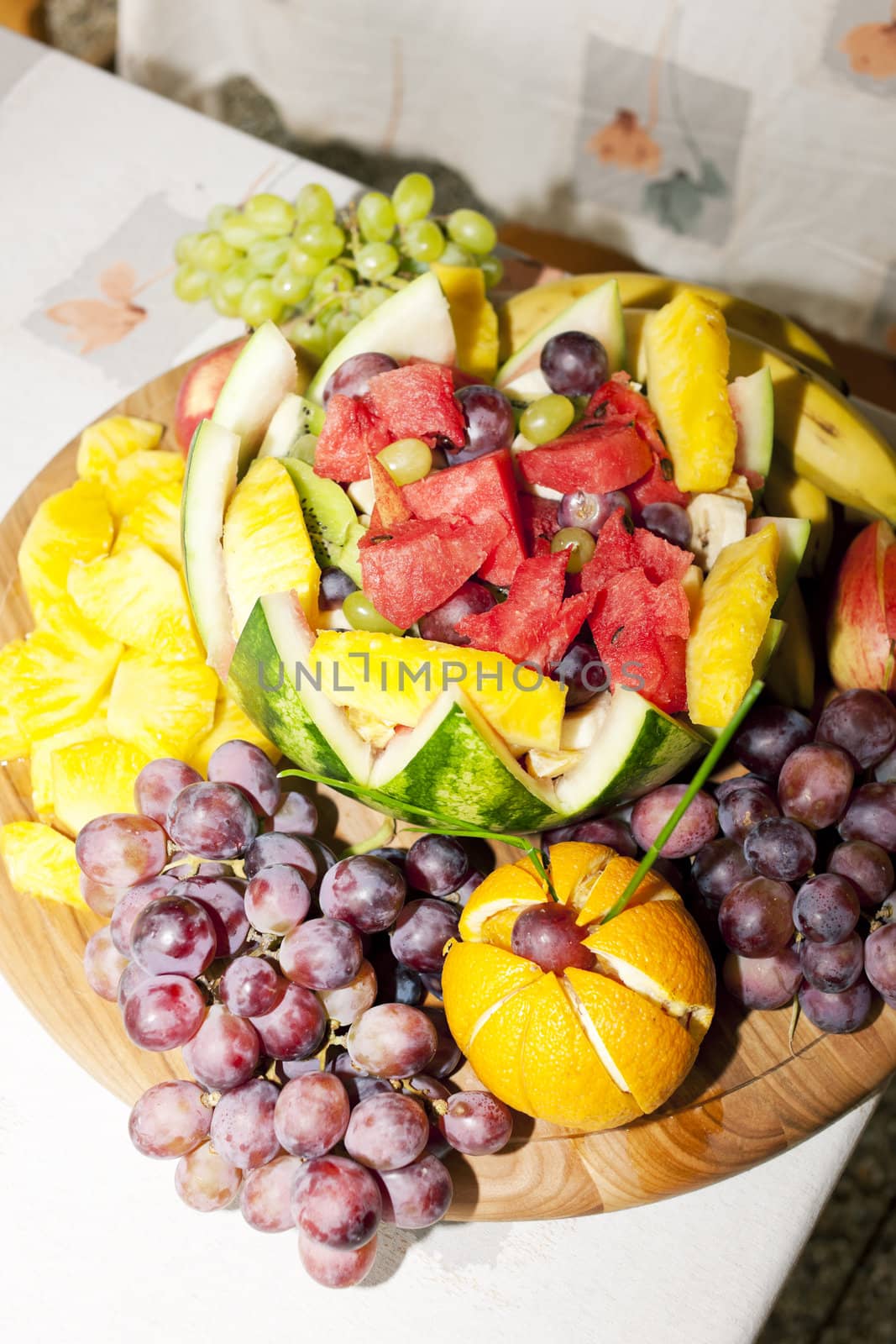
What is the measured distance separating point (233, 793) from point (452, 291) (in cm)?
67

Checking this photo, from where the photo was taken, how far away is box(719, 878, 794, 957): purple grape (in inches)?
41.5

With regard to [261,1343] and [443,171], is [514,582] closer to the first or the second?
[261,1343]

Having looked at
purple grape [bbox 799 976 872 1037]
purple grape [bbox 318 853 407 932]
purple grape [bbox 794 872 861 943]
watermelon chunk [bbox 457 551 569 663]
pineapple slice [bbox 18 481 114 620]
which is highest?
watermelon chunk [bbox 457 551 569 663]

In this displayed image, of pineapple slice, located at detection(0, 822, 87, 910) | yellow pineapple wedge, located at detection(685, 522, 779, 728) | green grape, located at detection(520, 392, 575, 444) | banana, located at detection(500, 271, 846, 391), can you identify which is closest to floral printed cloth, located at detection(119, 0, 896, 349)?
banana, located at detection(500, 271, 846, 391)

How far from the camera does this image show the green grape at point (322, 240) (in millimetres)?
1407

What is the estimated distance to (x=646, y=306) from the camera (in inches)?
58.6

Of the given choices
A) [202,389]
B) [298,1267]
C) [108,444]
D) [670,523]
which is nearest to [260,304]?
[202,389]

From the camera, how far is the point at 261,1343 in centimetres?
104

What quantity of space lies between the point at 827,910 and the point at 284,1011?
19.9 inches

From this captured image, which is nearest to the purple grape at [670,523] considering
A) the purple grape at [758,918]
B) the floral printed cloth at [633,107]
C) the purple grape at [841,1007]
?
the purple grape at [758,918]

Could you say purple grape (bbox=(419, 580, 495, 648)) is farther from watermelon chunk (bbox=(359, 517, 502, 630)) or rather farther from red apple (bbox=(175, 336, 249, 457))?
red apple (bbox=(175, 336, 249, 457))

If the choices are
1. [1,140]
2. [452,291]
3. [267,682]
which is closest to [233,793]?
[267,682]

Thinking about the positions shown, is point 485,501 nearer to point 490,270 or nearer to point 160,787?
point 160,787

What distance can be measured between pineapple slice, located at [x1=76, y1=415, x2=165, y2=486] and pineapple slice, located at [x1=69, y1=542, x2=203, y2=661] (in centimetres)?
21
